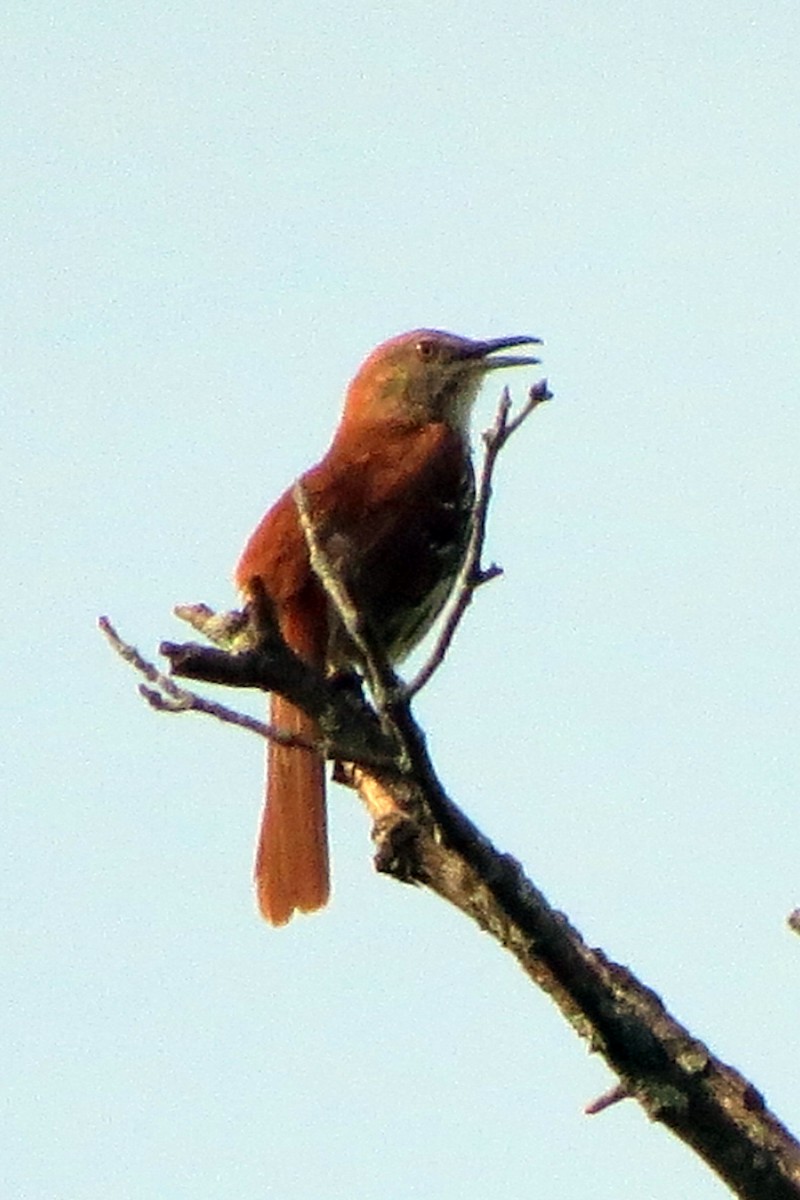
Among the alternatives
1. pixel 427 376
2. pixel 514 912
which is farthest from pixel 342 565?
pixel 427 376

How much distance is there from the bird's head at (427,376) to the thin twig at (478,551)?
4.29 metres

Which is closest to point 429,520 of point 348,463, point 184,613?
point 348,463

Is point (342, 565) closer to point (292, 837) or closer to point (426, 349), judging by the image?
point (292, 837)

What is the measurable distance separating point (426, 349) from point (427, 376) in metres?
0.17

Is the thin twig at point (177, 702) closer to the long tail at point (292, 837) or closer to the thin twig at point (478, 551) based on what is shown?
the thin twig at point (478, 551)

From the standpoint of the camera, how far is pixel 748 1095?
454 centimetres

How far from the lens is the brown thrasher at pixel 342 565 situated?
229 inches

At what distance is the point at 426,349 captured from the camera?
884 centimetres

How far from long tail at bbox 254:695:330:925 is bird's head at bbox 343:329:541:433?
97.5 inches

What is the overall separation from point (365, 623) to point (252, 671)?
0.24 meters

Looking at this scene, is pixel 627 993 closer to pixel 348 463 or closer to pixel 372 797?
pixel 372 797

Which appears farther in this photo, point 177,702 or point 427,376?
point 427,376

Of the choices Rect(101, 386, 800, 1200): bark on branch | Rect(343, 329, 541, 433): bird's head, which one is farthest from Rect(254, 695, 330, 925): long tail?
Rect(343, 329, 541, 433): bird's head

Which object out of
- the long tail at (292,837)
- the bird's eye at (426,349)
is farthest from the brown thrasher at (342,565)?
the bird's eye at (426,349)
